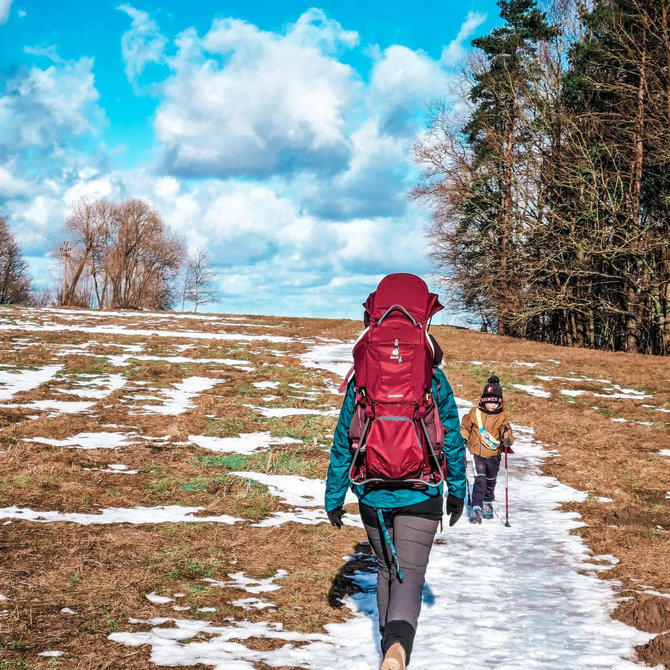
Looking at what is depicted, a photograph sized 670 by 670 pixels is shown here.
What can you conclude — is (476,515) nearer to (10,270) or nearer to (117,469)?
(117,469)

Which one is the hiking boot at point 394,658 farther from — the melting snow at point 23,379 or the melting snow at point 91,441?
the melting snow at point 23,379

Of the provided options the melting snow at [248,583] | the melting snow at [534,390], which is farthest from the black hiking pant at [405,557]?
the melting snow at [534,390]

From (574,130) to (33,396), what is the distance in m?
26.0

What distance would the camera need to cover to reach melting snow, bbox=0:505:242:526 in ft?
23.3

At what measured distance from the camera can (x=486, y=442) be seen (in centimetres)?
878

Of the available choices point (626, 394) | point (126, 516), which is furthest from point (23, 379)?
point (626, 394)

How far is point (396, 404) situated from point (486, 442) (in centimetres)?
550

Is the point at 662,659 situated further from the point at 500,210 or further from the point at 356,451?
the point at 500,210

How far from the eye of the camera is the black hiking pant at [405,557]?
12.0ft

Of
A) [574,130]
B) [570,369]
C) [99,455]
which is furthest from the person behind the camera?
[574,130]

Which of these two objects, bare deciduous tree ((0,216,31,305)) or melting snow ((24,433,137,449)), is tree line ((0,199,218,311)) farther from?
melting snow ((24,433,137,449))

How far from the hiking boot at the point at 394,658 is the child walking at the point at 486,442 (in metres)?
5.43

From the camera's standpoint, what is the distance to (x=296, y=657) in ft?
14.9

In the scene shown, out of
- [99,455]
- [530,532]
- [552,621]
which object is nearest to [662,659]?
[552,621]
